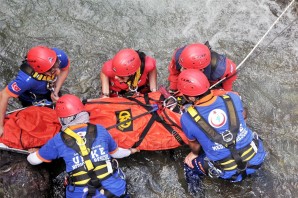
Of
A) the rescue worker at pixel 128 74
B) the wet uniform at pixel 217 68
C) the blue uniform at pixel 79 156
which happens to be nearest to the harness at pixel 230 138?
the wet uniform at pixel 217 68

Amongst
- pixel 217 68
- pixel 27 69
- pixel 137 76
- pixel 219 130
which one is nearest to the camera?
pixel 219 130

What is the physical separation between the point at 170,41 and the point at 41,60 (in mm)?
3057

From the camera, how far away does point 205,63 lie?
4711mm

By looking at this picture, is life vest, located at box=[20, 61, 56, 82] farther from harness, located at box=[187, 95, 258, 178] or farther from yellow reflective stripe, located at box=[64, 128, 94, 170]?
harness, located at box=[187, 95, 258, 178]

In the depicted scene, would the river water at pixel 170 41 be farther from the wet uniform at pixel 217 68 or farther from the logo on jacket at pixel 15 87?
the logo on jacket at pixel 15 87

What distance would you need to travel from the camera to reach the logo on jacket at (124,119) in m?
4.66

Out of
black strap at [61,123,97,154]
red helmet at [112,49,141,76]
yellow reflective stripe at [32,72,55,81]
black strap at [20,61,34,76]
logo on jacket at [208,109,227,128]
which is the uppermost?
logo on jacket at [208,109,227,128]

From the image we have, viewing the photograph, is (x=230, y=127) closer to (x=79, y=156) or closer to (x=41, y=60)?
(x=79, y=156)

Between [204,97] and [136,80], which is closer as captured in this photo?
[204,97]

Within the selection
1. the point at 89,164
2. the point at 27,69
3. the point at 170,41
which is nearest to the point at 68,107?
the point at 89,164

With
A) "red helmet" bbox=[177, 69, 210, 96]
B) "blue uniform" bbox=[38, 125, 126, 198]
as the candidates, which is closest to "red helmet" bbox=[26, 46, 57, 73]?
"blue uniform" bbox=[38, 125, 126, 198]

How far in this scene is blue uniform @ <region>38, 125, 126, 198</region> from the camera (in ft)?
12.8

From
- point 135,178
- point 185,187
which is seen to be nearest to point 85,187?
point 135,178

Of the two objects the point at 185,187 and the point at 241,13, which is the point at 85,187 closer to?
the point at 185,187
